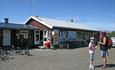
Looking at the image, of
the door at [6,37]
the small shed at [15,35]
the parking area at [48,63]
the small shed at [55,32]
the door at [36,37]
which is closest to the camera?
the parking area at [48,63]

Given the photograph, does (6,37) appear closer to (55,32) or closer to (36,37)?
(36,37)

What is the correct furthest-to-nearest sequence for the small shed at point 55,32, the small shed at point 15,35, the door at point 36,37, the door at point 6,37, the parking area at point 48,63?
1. the door at point 36,37
2. the small shed at point 55,32
3. the door at point 6,37
4. the small shed at point 15,35
5. the parking area at point 48,63

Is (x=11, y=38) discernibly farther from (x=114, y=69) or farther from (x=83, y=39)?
(x=114, y=69)

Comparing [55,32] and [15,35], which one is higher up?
[55,32]

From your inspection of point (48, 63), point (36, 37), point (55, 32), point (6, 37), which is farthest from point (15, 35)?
point (48, 63)

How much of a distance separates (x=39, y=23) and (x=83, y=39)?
10118mm

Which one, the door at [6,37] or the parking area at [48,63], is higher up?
the door at [6,37]

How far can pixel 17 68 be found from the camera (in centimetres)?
1223

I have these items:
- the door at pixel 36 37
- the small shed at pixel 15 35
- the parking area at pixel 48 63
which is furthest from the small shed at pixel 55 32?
the parking area at pixel 48 63

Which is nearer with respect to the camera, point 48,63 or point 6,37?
point 48,63

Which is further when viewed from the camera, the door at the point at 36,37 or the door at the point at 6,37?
the door at the point at 36,37

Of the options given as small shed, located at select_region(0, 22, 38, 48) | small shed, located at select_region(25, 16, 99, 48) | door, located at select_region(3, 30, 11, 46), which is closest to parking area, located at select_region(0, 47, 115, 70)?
small shed, located at select_region(0, 22, 38, 48)

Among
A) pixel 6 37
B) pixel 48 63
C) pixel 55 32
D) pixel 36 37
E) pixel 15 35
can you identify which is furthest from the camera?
pixel 36 37

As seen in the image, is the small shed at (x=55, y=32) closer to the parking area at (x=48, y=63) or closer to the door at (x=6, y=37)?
the door at (x=6, y=37)
